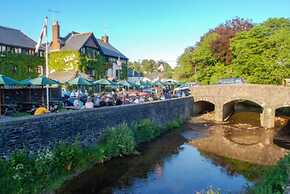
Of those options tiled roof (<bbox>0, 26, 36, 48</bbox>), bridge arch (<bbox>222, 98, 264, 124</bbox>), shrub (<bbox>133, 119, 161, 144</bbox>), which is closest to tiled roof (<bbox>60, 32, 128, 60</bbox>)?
tiled roof (<bbox>0, 26, 36, 48</bbox>)

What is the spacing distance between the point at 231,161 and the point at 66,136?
1000 cm

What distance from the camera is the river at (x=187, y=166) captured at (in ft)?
46.4

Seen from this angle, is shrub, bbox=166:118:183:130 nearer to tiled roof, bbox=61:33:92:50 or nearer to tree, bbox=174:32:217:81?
tree, bbox=174:32:217:81

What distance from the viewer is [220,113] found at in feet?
113

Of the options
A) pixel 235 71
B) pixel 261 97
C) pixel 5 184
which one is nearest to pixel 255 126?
pixel 261 97

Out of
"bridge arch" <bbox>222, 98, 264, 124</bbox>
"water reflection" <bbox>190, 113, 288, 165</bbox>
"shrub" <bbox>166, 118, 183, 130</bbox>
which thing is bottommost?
"water reflection" <bbox>190, 113, 288, 165</bbox>

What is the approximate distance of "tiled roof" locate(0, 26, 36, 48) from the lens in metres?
35.9

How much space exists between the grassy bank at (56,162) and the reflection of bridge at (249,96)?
15867 millimetres

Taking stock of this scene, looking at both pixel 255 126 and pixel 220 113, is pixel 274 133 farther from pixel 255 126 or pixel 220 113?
pixel 220 113

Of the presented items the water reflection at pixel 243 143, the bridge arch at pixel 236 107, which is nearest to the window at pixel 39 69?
the water reflection at pixel 243 143

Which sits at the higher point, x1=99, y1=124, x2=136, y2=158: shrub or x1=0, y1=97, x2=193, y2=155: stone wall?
x1=0, y1=97, x2=193, y2=155: stone wall

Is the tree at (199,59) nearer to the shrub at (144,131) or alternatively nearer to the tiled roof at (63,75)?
the tiled roof at (63,75)

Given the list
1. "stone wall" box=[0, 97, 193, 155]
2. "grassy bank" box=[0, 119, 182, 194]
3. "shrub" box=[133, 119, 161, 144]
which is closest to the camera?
"grassy bank" box=[0, 119, 182, 194]

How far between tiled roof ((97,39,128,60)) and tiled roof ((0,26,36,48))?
10.7 meters
